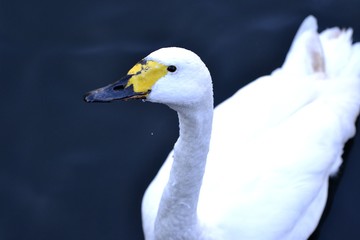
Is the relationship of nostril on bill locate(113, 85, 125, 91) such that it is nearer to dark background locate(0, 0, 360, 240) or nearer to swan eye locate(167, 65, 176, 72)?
swan eye locate(167, 65, 176, 72)

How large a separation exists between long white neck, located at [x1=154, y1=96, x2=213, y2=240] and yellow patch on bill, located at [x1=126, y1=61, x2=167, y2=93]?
0.25 meters

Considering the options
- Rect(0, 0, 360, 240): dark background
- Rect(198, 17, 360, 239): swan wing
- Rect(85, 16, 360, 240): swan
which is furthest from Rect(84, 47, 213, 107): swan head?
Rect(0, 0, 360, 240): dark background

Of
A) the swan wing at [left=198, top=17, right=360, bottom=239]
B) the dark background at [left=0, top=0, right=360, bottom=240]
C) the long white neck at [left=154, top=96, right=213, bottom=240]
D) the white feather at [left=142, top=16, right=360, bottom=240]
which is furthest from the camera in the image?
the dark background at [left=0, top=0, right=360, bottom=240]

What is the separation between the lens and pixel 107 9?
24.1 ft

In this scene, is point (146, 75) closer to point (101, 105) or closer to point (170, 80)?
point (170, 80)

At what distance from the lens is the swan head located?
12.5 ft

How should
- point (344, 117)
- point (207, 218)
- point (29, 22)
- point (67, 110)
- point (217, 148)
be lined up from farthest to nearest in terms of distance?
point (29, 22) < point (67, 110) < point (344, 117) < point (217, 148) < point (207, 218)

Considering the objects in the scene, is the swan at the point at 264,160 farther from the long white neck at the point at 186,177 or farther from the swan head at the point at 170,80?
the swan head at the point at 170,80

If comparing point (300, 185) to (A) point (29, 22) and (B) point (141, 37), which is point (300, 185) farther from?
(A) point (29, 22)

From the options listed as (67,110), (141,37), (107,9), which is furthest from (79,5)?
(67,110)

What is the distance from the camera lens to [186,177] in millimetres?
4590

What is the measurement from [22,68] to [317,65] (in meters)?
2.79

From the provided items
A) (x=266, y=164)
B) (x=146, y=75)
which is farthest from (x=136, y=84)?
(x=266, y=164)

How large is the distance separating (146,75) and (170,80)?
5.4 inches
